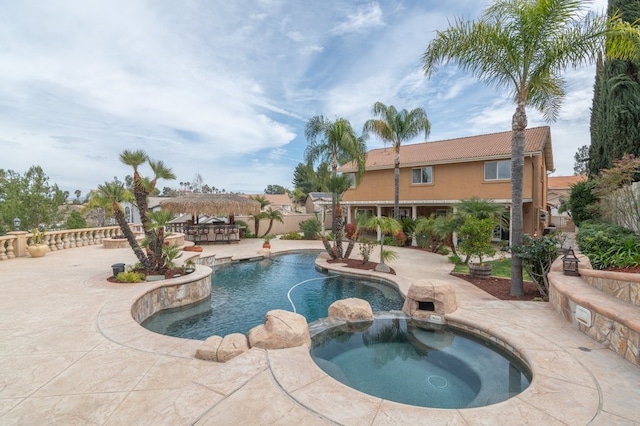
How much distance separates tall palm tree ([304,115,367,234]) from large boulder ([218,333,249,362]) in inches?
555

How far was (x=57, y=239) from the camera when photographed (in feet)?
53.0

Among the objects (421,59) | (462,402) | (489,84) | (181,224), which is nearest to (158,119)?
(181,224)

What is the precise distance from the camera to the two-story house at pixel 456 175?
17297mm

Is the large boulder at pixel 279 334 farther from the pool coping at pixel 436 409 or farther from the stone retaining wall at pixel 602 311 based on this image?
the stone retaining wall at pixel 602 311

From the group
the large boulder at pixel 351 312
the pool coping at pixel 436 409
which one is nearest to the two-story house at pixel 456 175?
the large boulder at pixel 351 312

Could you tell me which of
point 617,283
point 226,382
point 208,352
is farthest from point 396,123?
point 226,382

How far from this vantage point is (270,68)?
49.4 feet

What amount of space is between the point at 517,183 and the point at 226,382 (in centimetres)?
832

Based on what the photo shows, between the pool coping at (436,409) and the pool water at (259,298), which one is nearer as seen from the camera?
the pool coping at (436,409)

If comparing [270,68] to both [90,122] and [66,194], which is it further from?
[66,194]

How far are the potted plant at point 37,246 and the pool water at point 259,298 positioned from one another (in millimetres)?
8240

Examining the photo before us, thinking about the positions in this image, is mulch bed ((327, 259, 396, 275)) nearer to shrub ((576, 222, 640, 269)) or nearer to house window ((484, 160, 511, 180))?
shrub ((576, 222, 640, 269))

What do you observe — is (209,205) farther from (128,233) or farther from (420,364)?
(420,364)

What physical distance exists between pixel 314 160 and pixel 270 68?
6695mm
